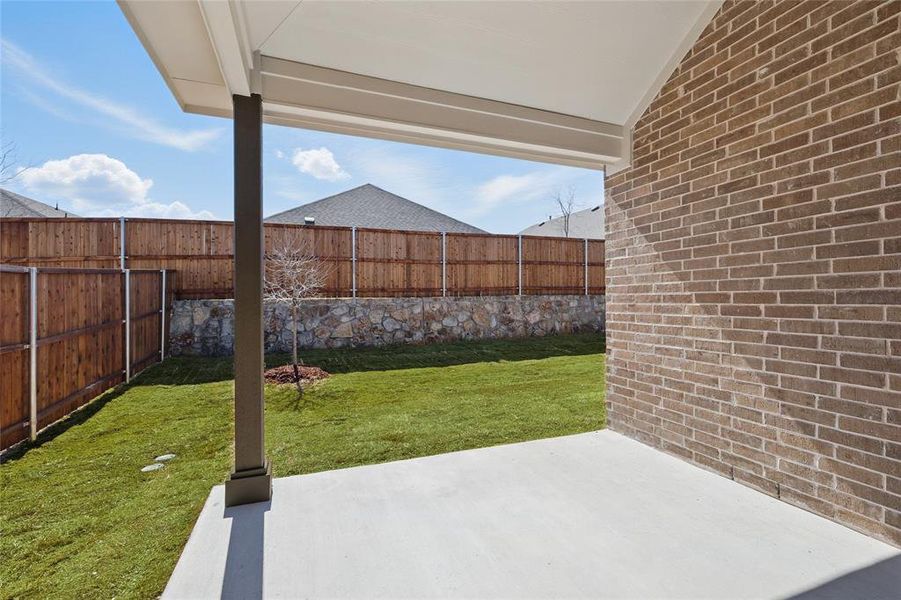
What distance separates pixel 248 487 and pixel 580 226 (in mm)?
20860

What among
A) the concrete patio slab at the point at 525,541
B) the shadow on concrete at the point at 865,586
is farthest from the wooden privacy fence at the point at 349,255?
the shadow on concrete at the point at 865,586

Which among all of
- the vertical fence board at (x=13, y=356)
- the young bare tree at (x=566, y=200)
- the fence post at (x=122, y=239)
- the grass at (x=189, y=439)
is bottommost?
the grass at (x=189, y=439)

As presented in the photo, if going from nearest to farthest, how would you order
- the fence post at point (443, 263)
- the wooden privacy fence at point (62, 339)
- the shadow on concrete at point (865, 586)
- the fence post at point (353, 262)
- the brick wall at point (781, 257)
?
the shadow on concrete at point (865, 586) < the brick wall at point (781, 257) < the wooden privacy fence at point (62, 339) < the fence post at point (353, 262) < the fence post at point (443, 263)

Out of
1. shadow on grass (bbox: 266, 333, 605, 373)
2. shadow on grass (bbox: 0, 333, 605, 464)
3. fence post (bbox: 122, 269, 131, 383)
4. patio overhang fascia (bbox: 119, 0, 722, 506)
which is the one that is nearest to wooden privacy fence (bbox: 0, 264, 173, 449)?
fence post (bbox: 122, 269, 131, 383)

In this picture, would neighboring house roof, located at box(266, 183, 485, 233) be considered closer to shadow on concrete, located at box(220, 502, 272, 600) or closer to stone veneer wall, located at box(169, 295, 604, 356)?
stone veneer wall, located at box(169, 295, 604, 356)

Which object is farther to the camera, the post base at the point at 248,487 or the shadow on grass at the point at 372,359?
the shadow on grass at the point at 372,359

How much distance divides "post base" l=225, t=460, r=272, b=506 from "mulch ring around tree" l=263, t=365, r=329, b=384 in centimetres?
362

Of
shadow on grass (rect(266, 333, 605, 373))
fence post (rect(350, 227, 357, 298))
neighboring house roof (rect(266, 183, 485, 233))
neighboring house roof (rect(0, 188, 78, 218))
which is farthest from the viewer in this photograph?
neighboring house roof (rect(266, 183, 485, 233))

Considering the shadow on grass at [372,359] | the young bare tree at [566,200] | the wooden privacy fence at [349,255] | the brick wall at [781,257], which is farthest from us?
the young bare tree at [566,200]

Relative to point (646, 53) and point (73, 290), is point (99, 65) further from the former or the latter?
point (646, 53)

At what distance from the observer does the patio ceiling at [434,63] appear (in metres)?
2.25

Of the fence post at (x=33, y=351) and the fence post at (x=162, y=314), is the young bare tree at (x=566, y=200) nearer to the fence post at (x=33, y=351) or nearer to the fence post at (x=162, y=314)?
→ the fence post at (x=162, y=314)

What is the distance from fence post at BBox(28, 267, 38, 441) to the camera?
3723 millimetres

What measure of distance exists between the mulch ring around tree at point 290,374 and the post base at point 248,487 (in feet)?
11.9
